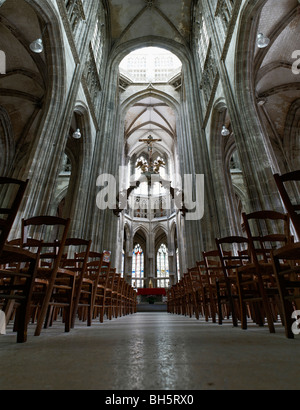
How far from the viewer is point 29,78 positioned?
1063 centimetres

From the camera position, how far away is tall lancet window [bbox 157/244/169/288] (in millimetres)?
23922

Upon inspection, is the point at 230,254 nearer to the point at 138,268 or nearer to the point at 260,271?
the point at 260,271

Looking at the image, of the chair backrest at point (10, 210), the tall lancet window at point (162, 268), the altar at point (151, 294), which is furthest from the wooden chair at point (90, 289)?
the tall lancet window at point (162, 268)

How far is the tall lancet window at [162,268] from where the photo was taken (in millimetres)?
23922

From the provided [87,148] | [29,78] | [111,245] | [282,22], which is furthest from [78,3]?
[111,245]

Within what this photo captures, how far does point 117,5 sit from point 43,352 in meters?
18.5

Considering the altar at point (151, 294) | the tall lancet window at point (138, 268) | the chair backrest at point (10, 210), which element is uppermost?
the tall lancet window at point (138, 268)

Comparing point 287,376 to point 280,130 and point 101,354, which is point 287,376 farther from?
point 280,130

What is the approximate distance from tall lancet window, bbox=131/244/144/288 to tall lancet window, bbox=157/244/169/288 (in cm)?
167

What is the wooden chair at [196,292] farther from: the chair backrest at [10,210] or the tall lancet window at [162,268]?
the tall lancet window at [162,268]

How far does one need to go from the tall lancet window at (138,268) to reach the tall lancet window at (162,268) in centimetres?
167

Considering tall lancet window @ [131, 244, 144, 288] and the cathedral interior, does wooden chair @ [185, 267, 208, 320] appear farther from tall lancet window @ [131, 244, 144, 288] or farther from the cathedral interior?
tall lancet window @ [131, 244, 144, 288]

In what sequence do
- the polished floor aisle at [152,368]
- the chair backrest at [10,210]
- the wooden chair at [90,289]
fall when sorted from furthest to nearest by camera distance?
the wooden chair at [90,289] < the chair backrest at [10,210] < the polished floor aisle at [152,368]

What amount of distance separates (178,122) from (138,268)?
1471 cm
